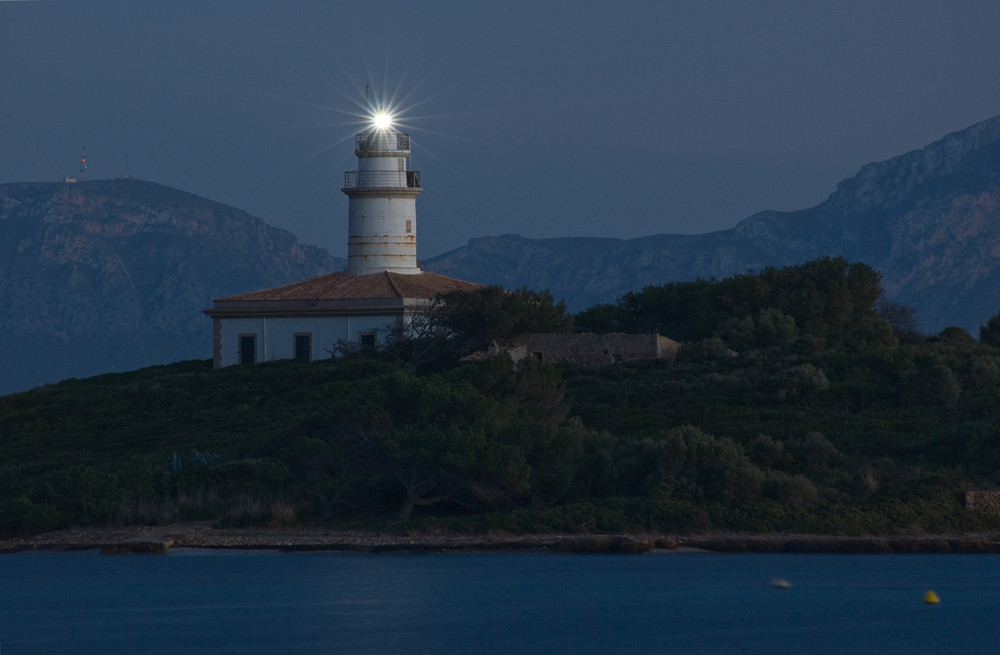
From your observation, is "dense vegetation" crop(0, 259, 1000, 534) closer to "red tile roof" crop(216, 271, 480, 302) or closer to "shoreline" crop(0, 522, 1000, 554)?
"shoreline" crop(0, 522, 1000, 554)

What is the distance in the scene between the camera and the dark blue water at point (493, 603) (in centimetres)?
2572

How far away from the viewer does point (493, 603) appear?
2862 cm

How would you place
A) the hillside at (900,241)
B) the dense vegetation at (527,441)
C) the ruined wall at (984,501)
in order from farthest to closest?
the hillside at (900,241) → the ruined wall at (984,501) → the dense vegetation at (527,441)

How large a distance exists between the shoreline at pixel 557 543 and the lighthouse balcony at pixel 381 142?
1014 inches

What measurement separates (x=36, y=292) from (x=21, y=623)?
554 ft

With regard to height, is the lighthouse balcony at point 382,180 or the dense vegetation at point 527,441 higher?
the lighthouse balcony at point 382,180

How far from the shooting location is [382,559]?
107 ft

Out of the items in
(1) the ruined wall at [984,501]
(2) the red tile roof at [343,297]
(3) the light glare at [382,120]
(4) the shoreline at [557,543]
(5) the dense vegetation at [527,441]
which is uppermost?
(3) the light glare at [382,120]

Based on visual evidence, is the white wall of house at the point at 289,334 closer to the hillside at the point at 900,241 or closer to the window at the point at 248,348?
the window at the point at 248,348

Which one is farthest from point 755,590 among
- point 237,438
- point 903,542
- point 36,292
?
point 36,292

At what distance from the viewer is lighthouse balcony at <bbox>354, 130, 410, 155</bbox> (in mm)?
58219

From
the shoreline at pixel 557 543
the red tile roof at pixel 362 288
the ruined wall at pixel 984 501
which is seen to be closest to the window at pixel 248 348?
the red tile roof at pixel 362 288

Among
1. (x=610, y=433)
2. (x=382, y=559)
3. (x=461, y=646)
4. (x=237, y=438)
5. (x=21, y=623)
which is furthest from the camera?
(x=237, y=438)

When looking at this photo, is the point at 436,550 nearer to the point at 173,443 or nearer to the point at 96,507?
the point at 96,507
